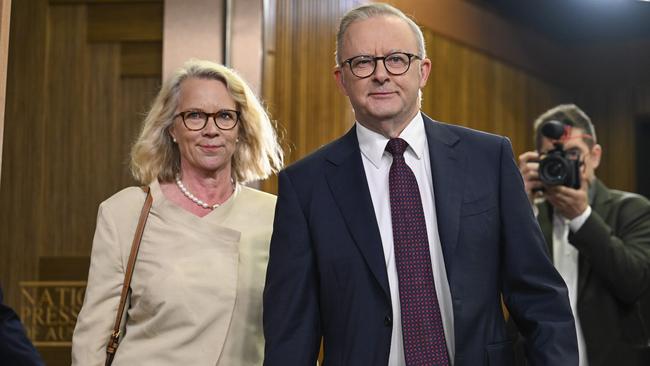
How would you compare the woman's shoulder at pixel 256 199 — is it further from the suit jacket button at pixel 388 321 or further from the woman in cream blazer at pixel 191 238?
the suit jacket button at pixel 388 321

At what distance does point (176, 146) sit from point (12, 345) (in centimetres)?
99

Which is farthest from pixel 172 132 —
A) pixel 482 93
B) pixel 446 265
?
pixel 482 93

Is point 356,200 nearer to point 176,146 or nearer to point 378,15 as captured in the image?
point 378,15

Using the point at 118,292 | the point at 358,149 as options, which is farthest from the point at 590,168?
the point at 118,292

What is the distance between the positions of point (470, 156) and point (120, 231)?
100cm

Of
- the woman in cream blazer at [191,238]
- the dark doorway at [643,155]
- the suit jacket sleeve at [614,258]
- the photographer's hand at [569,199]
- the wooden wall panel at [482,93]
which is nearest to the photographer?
the woman in cream blazer at [191,238]

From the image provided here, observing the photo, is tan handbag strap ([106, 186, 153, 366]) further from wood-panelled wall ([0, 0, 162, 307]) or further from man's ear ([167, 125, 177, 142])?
wood-panelled wall ([0, 0, 162, 307])

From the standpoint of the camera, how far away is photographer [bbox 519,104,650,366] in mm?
3693

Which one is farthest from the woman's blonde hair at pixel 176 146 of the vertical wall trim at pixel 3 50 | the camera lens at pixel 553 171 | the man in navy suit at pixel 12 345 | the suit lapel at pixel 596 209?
the suit lapel at pixel 596 209

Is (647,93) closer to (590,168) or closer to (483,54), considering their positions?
(483,54)

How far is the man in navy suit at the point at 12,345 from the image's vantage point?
219 centimetres

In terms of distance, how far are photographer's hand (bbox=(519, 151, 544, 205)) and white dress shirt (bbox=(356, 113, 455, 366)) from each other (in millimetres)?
1559

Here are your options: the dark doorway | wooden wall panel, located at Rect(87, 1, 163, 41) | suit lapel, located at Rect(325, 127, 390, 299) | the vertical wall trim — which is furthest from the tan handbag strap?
the dark doorway

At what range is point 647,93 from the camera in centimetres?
622
